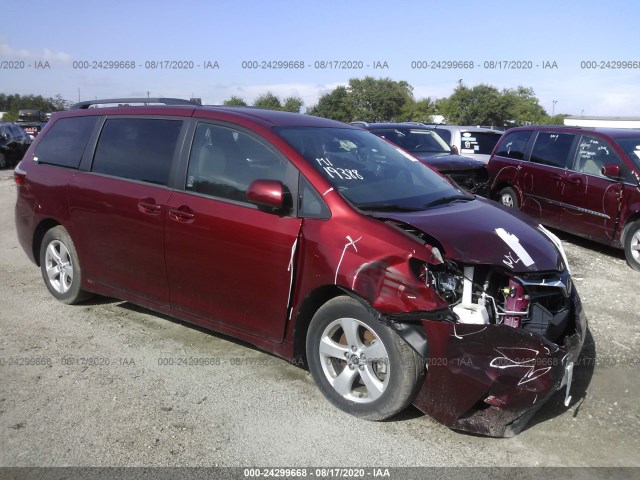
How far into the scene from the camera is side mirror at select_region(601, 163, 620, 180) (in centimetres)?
759

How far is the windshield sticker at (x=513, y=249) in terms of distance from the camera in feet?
11.4

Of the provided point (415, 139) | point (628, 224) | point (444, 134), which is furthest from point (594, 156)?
point (444, 134)

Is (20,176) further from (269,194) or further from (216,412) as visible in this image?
(216,412)

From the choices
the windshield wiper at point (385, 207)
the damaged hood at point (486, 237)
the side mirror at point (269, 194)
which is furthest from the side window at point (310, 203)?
the damaged hood at point (486, 237)

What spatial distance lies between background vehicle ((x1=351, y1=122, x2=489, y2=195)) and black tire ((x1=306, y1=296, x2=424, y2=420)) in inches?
210

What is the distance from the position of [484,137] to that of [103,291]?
9.90 metres

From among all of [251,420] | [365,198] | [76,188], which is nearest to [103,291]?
[76,188]

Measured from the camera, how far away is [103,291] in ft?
16.9

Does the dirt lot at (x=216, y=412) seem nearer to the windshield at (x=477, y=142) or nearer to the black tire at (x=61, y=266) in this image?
the black tire at (x=61, y=266)

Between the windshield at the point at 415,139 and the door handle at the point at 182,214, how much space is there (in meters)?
6.71

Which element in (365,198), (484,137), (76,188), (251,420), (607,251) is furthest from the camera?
(484,137)

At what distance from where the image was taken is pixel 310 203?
378cm

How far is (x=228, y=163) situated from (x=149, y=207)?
0.74 metres

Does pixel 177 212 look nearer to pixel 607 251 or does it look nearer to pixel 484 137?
pixel 607 251
